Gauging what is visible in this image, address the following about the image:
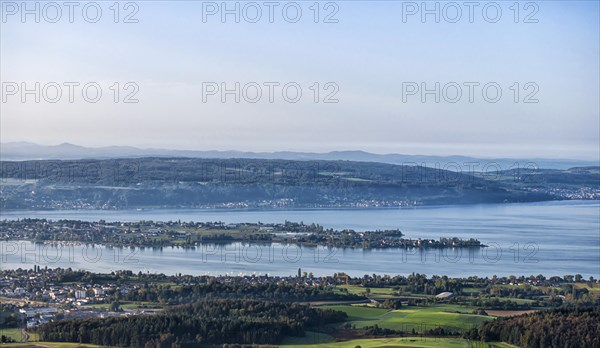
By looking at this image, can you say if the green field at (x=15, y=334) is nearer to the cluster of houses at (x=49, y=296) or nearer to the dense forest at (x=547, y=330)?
the cluster of houses at (x=49, y=296)

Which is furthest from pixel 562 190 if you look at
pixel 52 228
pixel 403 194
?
pixel 52 228

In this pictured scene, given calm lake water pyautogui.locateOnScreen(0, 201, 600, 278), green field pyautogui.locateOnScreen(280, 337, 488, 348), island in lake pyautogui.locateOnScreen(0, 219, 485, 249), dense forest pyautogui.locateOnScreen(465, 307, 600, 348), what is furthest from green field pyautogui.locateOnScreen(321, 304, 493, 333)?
island in lake pyautogui.locateOnScreen(0, 219, 485, 249)

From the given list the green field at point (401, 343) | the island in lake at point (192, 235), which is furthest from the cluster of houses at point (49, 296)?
the island in lake at point (192, 235)

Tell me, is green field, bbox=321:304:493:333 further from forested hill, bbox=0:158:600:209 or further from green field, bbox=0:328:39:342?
forested hill, bbox=0:158:600:209

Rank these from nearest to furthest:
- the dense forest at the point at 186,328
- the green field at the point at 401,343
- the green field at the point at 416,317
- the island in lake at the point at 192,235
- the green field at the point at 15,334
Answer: the dense forest at the point at 186,328, the green field at the point at 401,343, the green field at the point at 15,334, the green field at the point at 416,317, the island in lake at the point at 192,235

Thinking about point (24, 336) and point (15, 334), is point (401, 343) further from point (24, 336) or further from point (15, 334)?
point (15, 334)

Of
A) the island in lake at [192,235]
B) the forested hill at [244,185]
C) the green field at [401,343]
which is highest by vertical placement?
the forested hill at [244,185]

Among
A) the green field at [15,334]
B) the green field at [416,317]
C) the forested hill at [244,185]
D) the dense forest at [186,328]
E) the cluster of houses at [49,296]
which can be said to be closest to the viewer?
the dense forest at [186,328]
